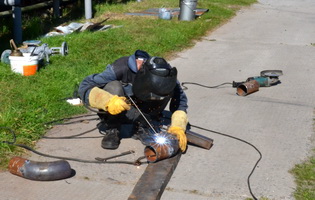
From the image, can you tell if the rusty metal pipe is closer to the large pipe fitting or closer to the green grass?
the large pipe fitting

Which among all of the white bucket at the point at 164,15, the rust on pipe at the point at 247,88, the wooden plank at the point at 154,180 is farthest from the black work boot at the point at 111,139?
the white bucket at the point at 164,15

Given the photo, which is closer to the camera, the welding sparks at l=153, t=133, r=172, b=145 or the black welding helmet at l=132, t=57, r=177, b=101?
the black welding helmet at l=132, t=57, r=177, b=101

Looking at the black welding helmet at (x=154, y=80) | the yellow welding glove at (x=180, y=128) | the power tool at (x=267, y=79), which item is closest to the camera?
the black welding helmet at (x=154, y=80)

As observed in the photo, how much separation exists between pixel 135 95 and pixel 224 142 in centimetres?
124

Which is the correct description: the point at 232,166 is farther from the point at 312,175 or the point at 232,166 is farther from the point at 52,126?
the point at 52,126

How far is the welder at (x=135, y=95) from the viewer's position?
5043mm

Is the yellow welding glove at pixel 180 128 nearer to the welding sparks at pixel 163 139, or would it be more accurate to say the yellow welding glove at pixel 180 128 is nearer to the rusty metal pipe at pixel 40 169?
the welding sparks at pixel 163 139

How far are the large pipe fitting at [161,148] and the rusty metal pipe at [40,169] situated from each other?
0.78 m

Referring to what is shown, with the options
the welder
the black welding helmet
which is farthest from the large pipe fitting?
the black welding helmet

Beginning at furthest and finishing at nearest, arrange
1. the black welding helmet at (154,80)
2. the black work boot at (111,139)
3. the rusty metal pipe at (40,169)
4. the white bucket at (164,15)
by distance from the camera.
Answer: the white bucket at (164,15) < the black work boot at (111,139) < the black welding helmet at (154,80) < the rusty metal pipe at (40,169)

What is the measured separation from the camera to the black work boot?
551 cm

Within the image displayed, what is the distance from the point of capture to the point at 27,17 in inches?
480

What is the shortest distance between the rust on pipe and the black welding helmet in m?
2.86

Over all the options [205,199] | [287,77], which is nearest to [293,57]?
[287,77]
